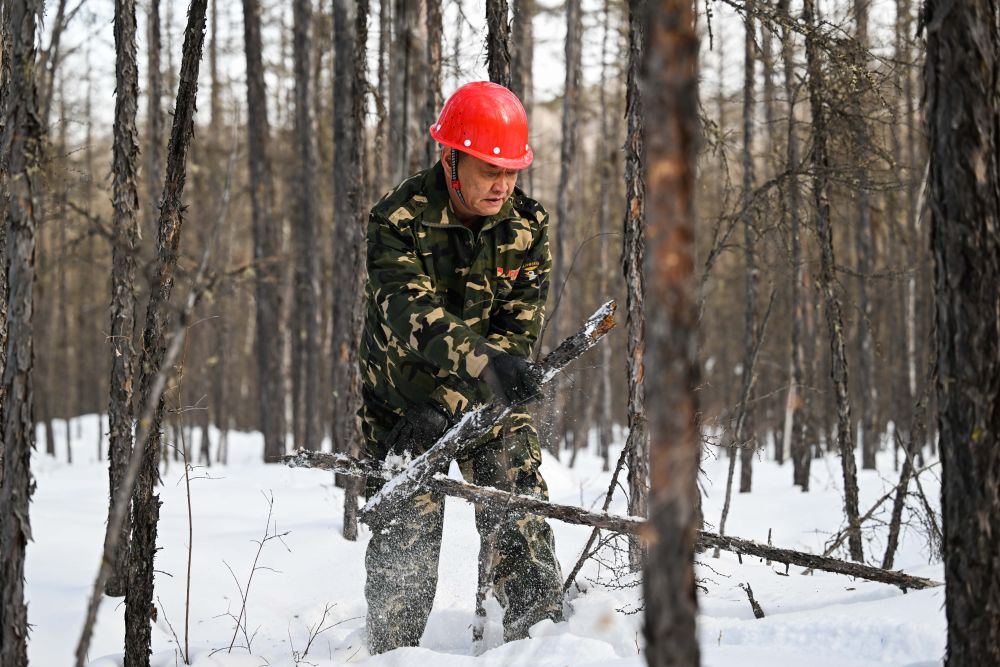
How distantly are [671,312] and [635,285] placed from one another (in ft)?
10.1

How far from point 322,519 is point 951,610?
5.83 metres

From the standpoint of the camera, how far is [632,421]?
4359 mm

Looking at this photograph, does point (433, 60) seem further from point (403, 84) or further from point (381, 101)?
point (403, 84)

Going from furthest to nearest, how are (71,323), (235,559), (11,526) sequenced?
1. (71,323)
2. (235,559)
3. (11,526)

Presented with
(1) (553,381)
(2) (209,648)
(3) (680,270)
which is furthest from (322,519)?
(3) (680,270)

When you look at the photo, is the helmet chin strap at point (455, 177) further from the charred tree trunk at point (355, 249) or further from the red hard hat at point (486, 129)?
the charred tree trunk at point (355, 249)

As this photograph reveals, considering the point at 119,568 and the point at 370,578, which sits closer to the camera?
the point at 370,578

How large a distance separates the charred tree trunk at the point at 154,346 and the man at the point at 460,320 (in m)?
0.80

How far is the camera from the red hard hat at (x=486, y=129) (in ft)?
11.2

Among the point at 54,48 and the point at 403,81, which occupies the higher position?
the point at 54,48

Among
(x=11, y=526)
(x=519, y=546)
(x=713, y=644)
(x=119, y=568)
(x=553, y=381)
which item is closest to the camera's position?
(x=11, y=526)

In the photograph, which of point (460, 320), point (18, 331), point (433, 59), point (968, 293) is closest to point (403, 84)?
point (433, 59)

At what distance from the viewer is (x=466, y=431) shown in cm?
313

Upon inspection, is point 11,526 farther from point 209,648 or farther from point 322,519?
point 322,519
